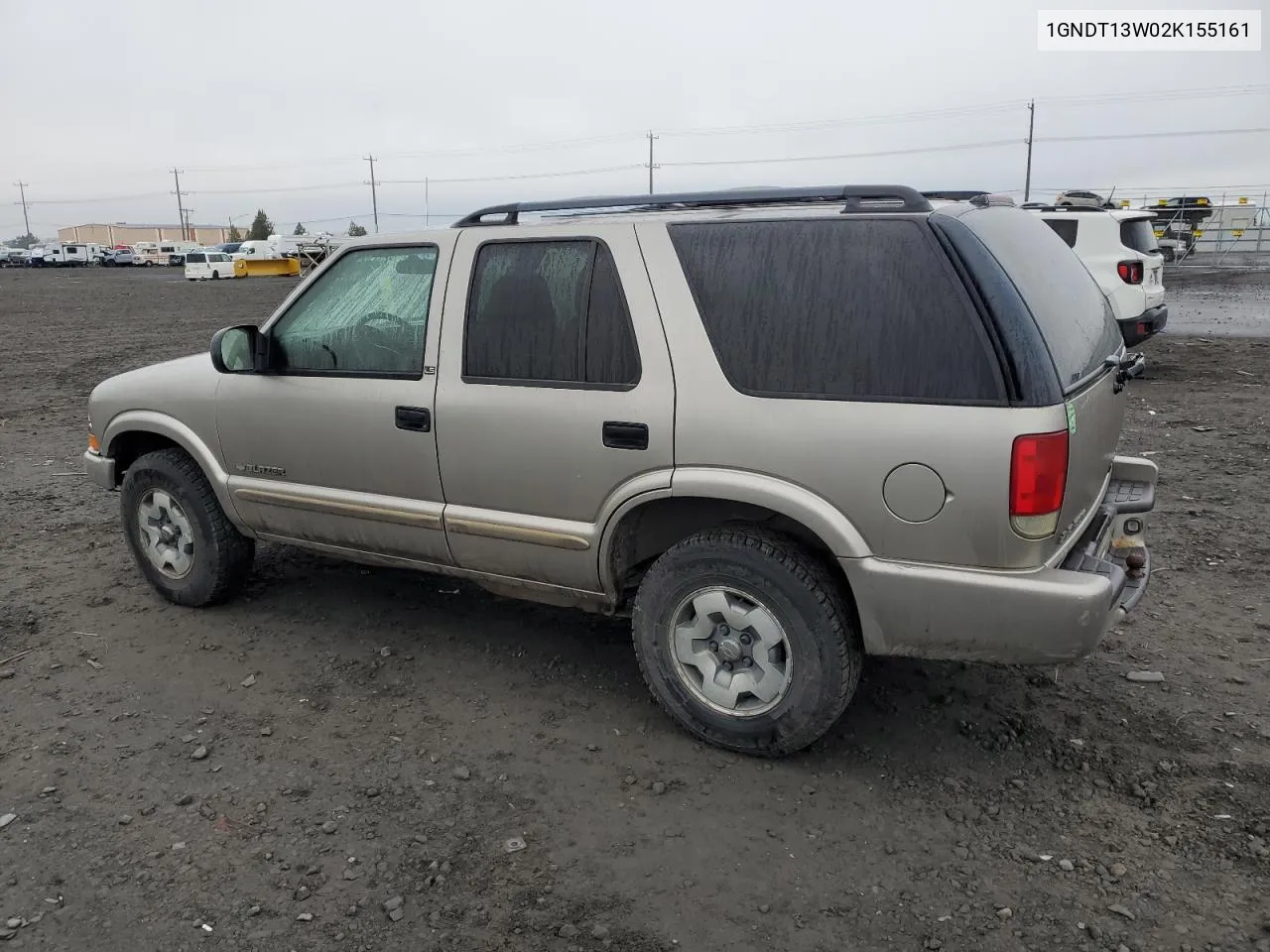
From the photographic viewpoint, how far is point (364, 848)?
3195mm

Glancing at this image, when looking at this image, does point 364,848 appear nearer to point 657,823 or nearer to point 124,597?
point 657,823

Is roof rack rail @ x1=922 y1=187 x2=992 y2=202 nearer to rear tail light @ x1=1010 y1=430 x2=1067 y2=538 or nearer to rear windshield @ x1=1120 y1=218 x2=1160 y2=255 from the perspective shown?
rear tail light @ x1=1010 y1=430 x2=1067 y2=538

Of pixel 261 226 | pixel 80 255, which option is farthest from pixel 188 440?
pixel 261 226

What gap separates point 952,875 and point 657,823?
2.99ft

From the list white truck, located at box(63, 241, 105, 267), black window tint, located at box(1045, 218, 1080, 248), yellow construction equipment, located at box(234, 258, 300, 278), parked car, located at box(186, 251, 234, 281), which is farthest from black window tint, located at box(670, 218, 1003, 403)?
white truck, located at box(63, 241, 105, 267)

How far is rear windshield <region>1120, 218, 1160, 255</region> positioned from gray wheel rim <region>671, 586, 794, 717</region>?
1015 cm

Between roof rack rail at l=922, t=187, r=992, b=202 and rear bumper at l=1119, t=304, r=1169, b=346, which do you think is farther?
rear bumper at l=1119, t=304, r=1169, b=346

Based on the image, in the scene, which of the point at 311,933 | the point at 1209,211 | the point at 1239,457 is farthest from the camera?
the point at 1209,211

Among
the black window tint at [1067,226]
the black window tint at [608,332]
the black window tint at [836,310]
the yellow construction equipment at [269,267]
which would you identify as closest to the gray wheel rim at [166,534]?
the black window tint at [608,332]

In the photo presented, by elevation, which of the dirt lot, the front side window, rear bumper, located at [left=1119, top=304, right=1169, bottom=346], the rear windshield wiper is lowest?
the dirt lot

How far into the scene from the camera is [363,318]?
4.38 meters

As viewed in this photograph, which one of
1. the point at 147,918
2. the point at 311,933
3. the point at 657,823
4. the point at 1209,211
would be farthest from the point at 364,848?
the point at 1209,211

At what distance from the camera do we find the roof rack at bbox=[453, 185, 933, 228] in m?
3.39

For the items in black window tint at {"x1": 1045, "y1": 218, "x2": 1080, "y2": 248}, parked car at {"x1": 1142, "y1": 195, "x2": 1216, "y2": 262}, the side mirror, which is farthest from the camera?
parked car at {"x1": 1142, "y1": 195, "x2": 1216, "y2": 262}
